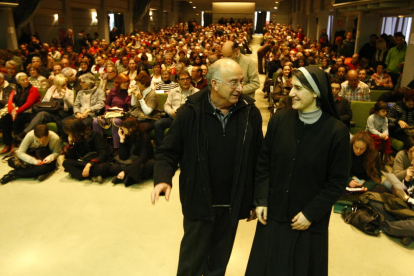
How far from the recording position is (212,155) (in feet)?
7.12

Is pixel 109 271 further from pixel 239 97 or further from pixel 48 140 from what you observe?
pixel 48 140

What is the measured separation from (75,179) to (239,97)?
344 centimetres

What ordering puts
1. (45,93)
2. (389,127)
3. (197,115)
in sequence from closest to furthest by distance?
(197,115) → (389,127) → (45,93)

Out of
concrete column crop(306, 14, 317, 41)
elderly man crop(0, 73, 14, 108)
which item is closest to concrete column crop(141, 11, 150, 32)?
concrete column crop(306, 14, 317, 41)

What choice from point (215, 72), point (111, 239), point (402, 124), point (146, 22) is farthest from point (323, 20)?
point (215, 72)

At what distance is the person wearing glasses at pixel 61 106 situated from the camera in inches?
229

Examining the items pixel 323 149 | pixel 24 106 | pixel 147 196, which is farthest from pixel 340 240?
pixel 24 106

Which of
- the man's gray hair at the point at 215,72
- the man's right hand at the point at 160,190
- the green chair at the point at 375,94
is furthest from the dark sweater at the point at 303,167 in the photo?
the green chair at the point at 375,94

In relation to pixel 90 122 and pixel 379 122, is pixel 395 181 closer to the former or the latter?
pixel 379 122

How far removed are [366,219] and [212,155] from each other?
2.27 m

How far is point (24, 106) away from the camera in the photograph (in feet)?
19.9

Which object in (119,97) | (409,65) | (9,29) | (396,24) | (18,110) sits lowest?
(18,110)

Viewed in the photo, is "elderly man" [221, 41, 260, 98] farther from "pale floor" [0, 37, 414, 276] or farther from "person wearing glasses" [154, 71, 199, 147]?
"pale floor" [0, 37, 414, 276]

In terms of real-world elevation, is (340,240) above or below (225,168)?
below
